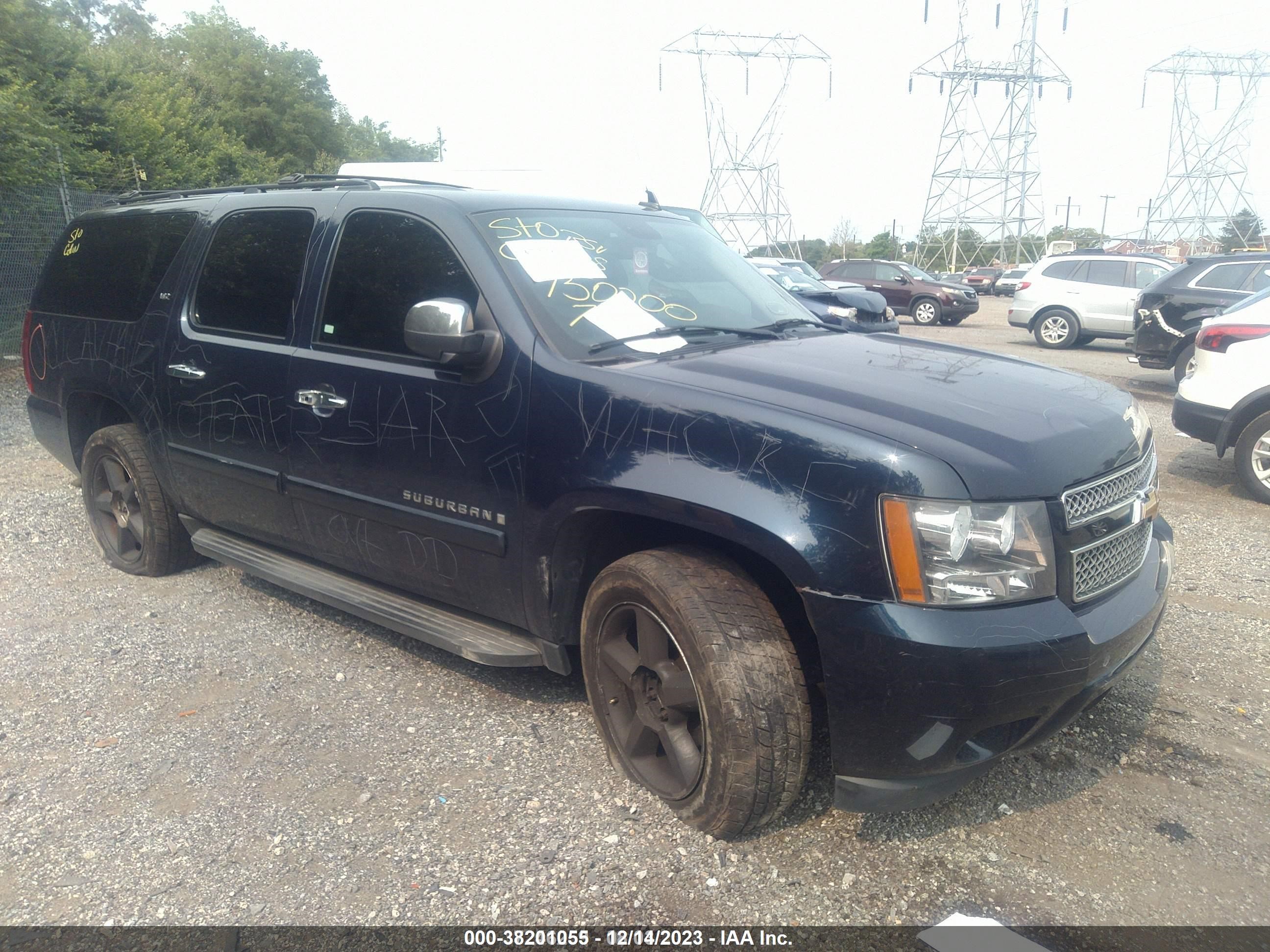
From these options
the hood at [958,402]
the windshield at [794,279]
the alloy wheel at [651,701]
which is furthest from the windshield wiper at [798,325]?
the windshield at [794,279]

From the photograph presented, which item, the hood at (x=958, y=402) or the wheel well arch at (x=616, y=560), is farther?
the wheel well arch at (x=616, y=560)

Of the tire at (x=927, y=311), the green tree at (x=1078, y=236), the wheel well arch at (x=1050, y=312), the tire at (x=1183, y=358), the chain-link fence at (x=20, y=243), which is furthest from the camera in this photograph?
the green tree at (x=1078, y=236)

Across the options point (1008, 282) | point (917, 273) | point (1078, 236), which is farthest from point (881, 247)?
point (917, 273)

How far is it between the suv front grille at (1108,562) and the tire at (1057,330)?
49.9 ft

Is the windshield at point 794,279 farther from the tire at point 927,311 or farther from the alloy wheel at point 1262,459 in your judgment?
the alloy wheel at point 1262,459

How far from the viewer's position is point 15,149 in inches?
468

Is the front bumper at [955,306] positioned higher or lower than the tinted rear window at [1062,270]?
lower

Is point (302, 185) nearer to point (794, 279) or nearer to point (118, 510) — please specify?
point (118, 510)

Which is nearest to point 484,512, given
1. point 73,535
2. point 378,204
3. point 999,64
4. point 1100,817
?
point 378,204

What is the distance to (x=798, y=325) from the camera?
3699 millimetres

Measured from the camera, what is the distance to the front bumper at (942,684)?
7.28 feet

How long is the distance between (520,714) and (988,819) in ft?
5.31

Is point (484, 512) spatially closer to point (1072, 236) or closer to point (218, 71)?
point (218, 71)

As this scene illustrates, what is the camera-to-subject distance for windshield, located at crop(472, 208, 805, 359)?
3076mm
